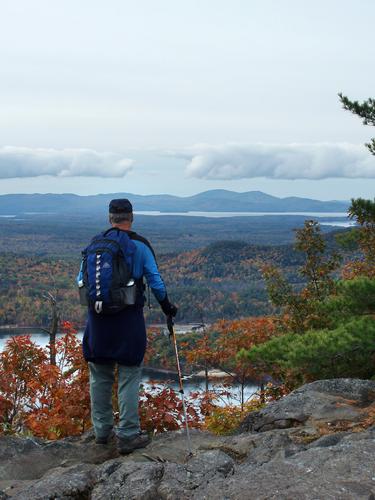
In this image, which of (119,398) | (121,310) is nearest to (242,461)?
(119,398)

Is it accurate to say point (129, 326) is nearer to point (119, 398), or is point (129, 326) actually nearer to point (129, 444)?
point (119, 398)

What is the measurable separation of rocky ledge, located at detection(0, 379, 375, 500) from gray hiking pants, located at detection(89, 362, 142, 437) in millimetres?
265

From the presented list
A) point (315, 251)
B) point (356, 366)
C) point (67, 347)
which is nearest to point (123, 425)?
point (356, 366)

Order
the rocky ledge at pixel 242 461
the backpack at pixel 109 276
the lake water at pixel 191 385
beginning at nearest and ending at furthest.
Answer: the rocky ledge at pixel 242 461 → the backpack at pixel 109 276 → the lake water at pixel 191 385

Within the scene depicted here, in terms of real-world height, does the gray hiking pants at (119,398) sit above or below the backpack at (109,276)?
below

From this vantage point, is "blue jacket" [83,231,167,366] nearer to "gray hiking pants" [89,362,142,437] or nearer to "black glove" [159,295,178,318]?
"black glove" [159,295,178,318]

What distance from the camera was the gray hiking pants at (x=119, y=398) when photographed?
584 centimetres

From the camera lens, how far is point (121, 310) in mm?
5559

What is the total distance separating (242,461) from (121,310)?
180 centimetres

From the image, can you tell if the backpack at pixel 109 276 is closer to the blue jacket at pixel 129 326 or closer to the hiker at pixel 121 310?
the hiker at pixel 121 310

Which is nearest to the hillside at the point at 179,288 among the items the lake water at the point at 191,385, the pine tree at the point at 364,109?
the lake water at the point at 191,385

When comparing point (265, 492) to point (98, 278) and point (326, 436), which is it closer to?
point (326, 436)

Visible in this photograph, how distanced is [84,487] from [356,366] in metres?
4.76

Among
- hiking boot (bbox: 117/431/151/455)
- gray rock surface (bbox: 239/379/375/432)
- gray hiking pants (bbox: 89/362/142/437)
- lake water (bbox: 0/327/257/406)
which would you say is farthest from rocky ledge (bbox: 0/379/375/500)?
lake water (bbox: 0/327/257/406)
